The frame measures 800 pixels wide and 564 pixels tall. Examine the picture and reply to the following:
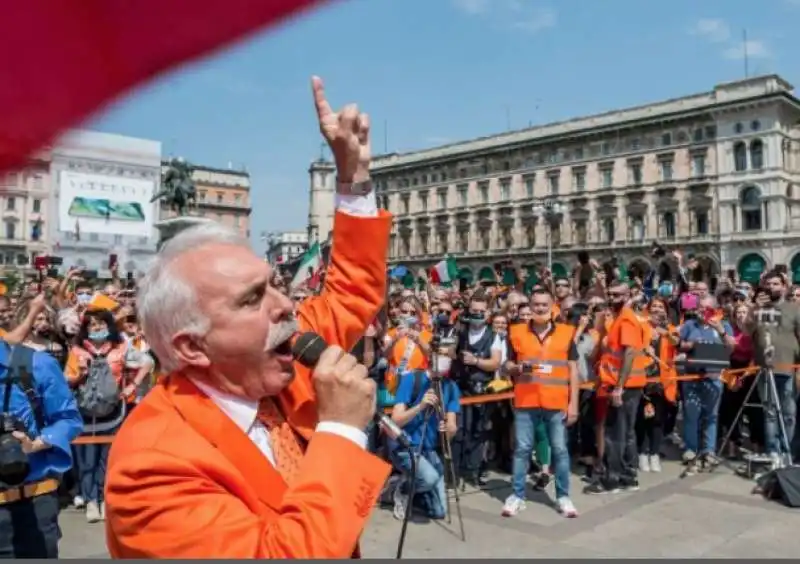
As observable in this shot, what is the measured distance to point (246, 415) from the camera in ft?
5.59

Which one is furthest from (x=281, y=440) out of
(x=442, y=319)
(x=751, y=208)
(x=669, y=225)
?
(x=669, y=225)

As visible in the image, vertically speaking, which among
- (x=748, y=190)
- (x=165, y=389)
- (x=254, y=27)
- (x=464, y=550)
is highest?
(x=748, y=190)

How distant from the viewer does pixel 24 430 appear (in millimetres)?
3291

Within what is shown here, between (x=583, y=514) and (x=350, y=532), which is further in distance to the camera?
(x=583, y=514)

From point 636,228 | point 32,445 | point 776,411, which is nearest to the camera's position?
point 32,445

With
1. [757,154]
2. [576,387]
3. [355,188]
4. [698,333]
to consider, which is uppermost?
[757,154]

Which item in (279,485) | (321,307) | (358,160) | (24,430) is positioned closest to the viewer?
(279,485)

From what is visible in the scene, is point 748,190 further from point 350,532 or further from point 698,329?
point 350,532

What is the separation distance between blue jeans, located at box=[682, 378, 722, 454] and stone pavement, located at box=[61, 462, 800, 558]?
98cm

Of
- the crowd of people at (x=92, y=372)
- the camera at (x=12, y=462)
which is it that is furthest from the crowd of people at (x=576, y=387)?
the camera at (x=12, y=462)

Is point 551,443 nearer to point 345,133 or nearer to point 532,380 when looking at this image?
point 532,380

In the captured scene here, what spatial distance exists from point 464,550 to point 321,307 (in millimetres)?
3600

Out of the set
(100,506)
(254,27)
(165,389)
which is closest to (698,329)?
(100,506)

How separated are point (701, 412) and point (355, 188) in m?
6.96
